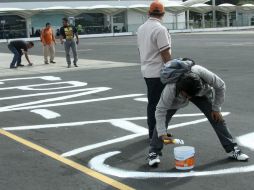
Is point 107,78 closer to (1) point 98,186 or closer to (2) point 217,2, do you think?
(1) point 98,186

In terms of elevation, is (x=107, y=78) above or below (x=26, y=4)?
below

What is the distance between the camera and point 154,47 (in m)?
6.23

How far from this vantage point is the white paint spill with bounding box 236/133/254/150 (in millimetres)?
6414

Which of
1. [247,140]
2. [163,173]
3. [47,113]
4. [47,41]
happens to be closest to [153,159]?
[163,173]

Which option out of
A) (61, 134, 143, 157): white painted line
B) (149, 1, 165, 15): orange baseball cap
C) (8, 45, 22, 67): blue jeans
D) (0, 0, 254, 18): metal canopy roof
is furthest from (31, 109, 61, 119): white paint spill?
(0, 0, 254, 18): metal canopy roof

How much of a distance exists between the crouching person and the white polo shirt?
78cm

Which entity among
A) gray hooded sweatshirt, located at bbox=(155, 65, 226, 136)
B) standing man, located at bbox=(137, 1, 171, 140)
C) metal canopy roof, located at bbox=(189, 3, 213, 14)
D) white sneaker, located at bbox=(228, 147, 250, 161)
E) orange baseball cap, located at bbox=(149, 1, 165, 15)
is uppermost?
metal canopy roof, located at bbox=(189, 3, 213, 14)

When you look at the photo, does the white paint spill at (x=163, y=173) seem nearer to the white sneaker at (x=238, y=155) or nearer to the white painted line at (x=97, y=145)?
the white sneaker at (x=238, y=155)

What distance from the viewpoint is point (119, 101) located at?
10.4 metres

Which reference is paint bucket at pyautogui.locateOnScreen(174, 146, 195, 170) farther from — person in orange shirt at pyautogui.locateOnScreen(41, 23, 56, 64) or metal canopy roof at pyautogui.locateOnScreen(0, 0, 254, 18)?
metal canopy roof at pyautogui.locateOnScreen(0, 0, 254, 18)

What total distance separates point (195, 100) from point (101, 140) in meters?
1.90

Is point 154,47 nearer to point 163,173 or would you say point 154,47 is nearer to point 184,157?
point 184,157

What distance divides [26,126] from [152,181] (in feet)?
11.9

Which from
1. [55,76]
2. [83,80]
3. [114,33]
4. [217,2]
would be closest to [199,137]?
[83,80]
